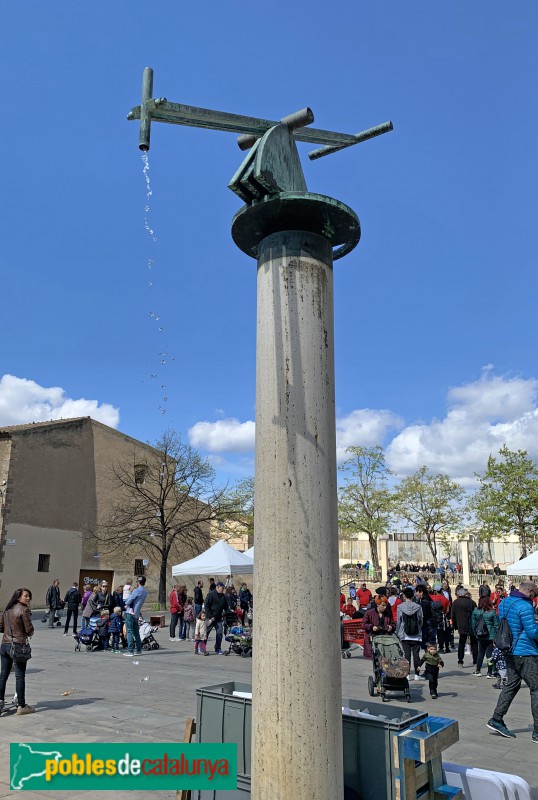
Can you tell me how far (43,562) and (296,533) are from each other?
2847 cm

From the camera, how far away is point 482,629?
39.2ft

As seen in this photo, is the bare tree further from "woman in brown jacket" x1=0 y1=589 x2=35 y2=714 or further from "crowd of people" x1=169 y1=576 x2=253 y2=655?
"woman in brown jacket" x1=0 y1=589 x2=35 y2=714

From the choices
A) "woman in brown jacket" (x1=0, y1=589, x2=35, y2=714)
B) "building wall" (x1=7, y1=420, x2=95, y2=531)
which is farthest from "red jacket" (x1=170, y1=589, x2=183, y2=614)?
"building wall" (x1=7, y1=420, x2=95, y2=531)

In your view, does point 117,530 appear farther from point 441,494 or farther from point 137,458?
point 441,494

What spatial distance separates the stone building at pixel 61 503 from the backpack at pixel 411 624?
61.5 feet

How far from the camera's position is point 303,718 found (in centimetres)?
349

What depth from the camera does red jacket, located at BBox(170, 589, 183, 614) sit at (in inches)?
695

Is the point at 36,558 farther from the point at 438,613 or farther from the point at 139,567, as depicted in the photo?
the point at 438,613

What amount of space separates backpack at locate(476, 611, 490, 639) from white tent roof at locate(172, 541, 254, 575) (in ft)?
23.6

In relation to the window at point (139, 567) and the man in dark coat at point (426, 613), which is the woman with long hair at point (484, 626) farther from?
the window at point (139, 567)

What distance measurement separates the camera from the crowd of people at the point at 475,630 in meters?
7.32

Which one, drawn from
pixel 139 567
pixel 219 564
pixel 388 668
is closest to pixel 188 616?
pixel 219 564

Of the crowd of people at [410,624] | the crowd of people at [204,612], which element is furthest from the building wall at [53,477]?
the crowd of people at [204,612]

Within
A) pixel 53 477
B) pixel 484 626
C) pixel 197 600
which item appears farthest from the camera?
pixel 53 477
